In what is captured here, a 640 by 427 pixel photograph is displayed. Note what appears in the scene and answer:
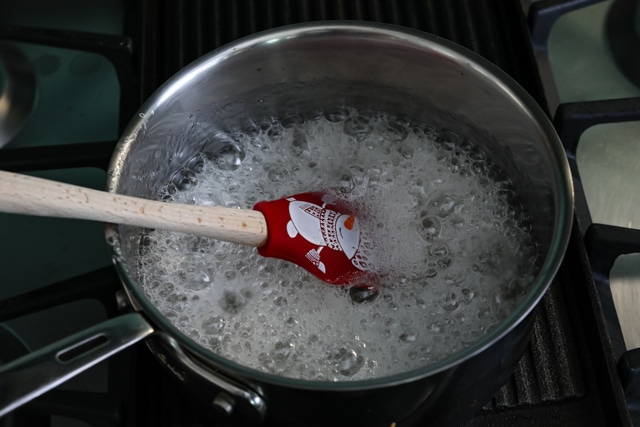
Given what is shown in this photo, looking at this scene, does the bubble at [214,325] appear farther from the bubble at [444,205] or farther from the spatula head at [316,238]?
the bubble at [444,205]

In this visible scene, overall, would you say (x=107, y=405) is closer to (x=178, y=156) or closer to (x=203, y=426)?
(x=203, y=426)

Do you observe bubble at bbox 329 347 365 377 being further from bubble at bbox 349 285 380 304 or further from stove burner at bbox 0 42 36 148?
stove burner at bbox 0 42 36 148

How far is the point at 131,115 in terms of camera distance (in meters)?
0.79

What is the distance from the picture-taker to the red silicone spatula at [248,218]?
1.74ft

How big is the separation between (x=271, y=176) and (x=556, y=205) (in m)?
0.29

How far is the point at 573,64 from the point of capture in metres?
0.92

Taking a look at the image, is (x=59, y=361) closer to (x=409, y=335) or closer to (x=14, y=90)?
(x=409, y=335)

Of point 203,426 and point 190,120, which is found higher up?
point 190,120

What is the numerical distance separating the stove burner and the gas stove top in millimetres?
11

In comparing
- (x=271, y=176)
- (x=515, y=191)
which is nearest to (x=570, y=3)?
(x=515, y=191)

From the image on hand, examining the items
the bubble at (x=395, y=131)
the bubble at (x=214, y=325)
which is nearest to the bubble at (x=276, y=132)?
the bubble at (x=395, y=131)

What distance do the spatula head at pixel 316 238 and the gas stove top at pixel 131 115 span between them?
140 millimetres

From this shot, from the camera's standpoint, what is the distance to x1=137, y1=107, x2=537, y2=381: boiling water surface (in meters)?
0.65

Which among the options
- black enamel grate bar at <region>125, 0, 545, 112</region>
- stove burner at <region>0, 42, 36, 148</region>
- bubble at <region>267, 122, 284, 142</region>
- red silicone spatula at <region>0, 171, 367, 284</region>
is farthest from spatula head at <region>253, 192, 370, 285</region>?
stove burner at <region>0, 42, 36, 148</region>
